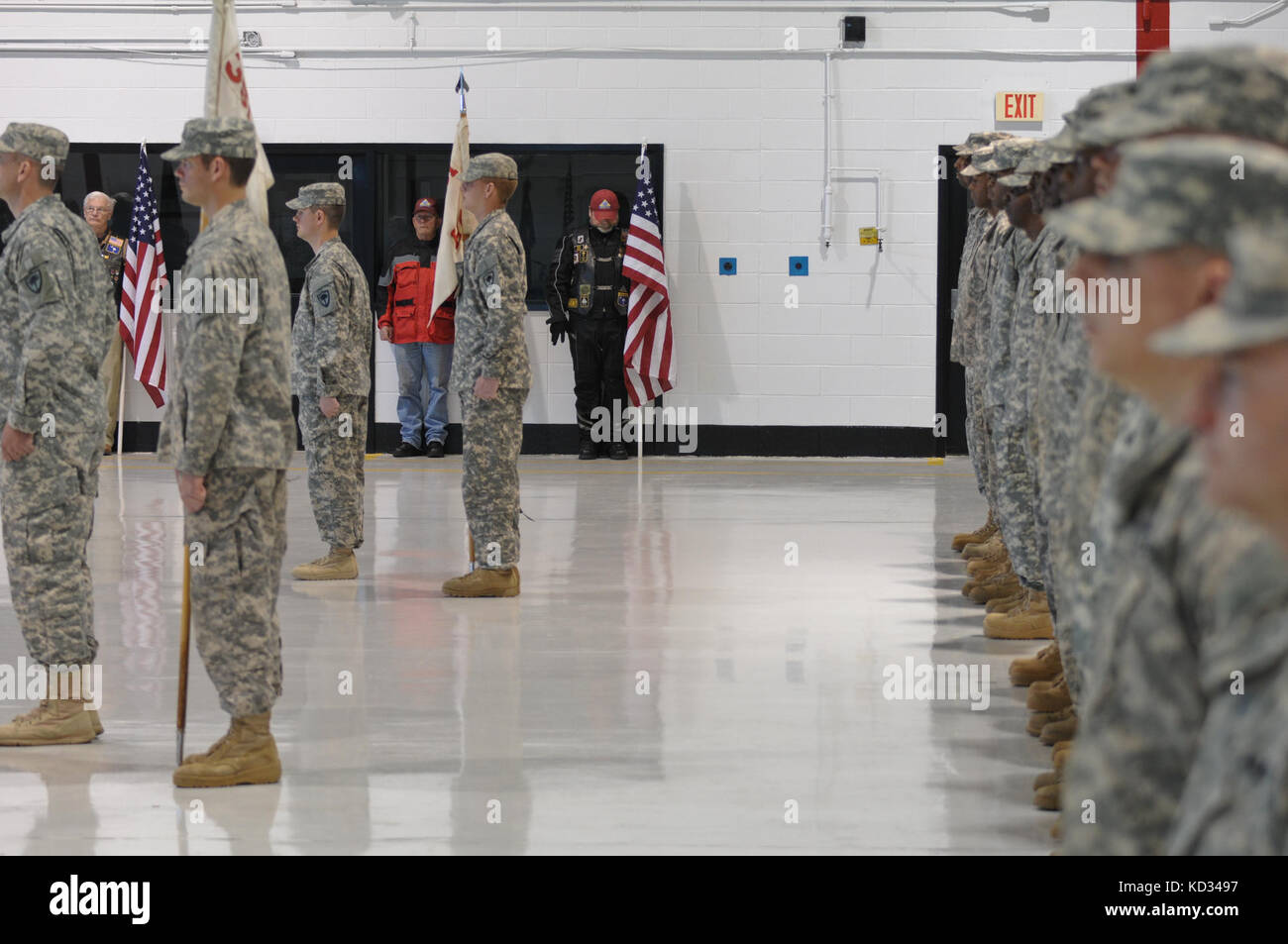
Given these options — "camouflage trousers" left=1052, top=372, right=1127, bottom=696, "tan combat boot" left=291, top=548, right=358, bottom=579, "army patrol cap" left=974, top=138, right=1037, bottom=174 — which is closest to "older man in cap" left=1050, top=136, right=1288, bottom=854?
"camouflage trousers" left=1052, top=372, right=1127, bottom=696

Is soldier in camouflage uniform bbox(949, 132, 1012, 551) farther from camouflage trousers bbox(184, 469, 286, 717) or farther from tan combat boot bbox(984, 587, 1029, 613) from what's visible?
camouflage trousers bbox(184, 469, 286, 717)

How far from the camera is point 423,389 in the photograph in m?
13.2

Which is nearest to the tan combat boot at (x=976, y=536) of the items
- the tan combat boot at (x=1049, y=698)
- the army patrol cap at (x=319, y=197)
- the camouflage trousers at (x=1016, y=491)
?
the camouflage trousers at (x=1016, y=491)

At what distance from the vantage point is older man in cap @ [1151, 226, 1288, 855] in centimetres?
111

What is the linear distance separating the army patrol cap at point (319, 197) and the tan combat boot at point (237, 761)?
3.58 metres

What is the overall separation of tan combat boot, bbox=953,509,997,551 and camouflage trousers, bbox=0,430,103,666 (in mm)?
4860

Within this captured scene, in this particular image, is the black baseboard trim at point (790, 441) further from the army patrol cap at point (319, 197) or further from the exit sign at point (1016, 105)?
the army patrol cap at point (319, 197)

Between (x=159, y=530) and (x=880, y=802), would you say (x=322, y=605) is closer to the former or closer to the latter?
(x=159, y=530)

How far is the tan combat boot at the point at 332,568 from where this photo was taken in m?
7.53

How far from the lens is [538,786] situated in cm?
423

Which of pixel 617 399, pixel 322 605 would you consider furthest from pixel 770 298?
pixel 322 605

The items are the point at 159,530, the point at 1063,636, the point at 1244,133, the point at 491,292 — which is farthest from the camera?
the point at 159,530
